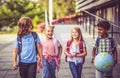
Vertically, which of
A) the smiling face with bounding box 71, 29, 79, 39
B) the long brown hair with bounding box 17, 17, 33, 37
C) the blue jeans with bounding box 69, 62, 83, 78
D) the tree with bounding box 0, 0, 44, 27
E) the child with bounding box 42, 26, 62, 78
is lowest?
the blue jeans with bounding box 69, 62, 83, 78

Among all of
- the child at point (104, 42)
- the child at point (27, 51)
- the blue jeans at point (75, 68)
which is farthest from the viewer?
the blue jeans at point (75, 68)

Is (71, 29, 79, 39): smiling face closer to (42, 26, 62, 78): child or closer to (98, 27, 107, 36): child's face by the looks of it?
(42, 26, 62, 78): child

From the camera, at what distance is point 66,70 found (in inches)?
441

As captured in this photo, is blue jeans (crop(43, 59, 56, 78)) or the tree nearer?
blue jeans (crop(43, 59, 56, 78))

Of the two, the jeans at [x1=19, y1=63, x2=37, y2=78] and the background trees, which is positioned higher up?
the background trees

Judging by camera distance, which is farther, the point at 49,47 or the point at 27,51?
the point at 49,47

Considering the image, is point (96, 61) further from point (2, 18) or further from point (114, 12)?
point (2, 18)

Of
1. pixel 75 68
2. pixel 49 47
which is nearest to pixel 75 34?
pixel 49 47

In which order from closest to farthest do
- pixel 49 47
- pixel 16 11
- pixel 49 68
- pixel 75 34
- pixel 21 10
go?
pixel 75 34
pixel 49 47
pixel 49 68
pixel 16 11
pixel 21 10

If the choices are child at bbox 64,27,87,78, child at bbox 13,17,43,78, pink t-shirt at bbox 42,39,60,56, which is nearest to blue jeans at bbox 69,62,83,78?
child at bbox 64,27,87,78

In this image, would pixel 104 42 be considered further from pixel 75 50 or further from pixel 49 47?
pixel 49 47

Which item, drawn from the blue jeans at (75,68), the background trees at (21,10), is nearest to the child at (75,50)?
the blue jeans at (75,68)

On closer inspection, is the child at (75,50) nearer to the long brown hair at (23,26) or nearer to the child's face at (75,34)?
the child's face at (75,34)

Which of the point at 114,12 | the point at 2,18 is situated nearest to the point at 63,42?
the point at 114,12
